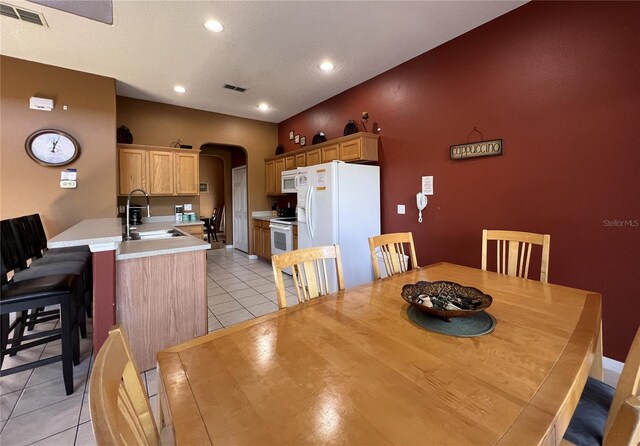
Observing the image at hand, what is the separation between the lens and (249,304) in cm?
338

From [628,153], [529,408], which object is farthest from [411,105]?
[529,408]

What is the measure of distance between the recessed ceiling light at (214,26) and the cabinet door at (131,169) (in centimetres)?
249

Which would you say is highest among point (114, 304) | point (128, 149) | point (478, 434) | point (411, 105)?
point (411, 105)

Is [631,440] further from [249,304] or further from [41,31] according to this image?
[41,31]

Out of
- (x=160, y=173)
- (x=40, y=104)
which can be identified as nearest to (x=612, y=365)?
(x=160, y=173)

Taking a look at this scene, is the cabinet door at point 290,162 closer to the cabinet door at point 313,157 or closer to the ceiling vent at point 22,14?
the cabinet door at point 313,157

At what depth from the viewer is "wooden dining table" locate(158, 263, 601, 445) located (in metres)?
0.63

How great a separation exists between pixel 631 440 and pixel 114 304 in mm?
2413

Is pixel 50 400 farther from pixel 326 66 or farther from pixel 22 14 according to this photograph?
pixel 326 66

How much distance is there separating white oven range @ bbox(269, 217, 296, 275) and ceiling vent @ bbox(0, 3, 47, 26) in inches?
135

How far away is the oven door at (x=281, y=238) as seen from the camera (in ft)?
14.9

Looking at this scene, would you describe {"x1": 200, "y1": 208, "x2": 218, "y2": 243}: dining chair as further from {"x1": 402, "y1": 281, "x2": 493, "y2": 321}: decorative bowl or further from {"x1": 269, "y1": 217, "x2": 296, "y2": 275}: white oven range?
{"x1": 402, "y1": 281, "x2": 493, "y2": 321}: decorative bowl

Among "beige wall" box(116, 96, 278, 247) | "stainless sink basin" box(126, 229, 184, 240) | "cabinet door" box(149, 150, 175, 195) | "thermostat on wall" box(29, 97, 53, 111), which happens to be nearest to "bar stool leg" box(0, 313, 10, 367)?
"stainless sink basin" box(126, 229, 184, 240)

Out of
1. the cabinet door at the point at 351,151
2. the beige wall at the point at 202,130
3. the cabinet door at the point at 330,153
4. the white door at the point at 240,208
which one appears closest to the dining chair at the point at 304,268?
the cabinet door at the point at 351,151
